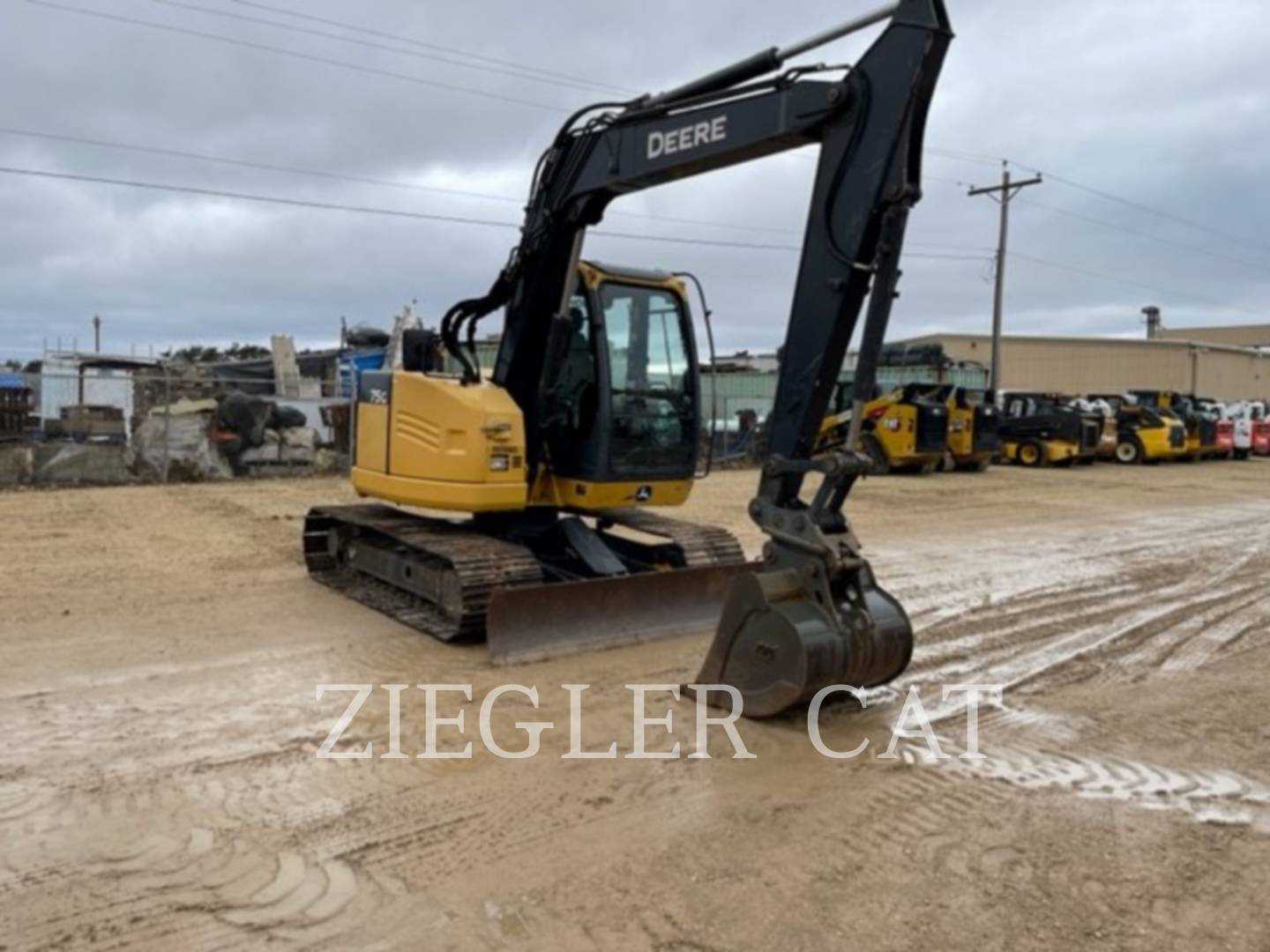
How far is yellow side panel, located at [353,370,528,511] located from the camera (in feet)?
20.6

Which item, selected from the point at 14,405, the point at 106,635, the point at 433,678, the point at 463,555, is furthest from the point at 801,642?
the point at 14,405

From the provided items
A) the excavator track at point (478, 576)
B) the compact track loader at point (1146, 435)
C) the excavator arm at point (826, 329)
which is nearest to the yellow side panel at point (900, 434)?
the compact track loader at point (1146, 435)

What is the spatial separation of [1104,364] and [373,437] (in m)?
55.2

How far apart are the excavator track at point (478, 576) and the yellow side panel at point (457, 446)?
302 millimetres

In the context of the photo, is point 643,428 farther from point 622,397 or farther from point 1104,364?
point 1104,364

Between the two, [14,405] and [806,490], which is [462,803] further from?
[14,405]

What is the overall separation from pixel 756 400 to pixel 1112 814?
20.3 meters

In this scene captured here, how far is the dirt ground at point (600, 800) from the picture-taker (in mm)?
2982

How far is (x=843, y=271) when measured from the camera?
4574mm

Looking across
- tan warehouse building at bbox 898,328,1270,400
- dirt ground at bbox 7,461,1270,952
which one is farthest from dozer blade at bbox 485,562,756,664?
tan warehouse building at bbox 898,328,1270,400

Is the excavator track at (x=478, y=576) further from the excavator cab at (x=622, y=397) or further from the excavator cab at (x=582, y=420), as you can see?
the excavator cab at (x=622, y=397)

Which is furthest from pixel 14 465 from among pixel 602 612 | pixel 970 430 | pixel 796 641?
pixel 970 430

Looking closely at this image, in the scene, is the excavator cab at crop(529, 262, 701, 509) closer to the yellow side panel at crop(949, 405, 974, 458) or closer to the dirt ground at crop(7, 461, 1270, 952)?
the dirt ground at crop(7, 461, 1270, 952)

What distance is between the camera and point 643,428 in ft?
21.8
